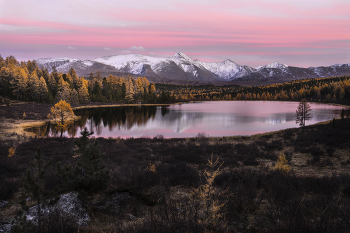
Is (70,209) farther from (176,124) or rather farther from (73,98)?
(73,98)

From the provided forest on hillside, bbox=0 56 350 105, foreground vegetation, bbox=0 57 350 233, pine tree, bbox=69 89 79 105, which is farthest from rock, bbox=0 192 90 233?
pine tree, bbox=69 89 79 105

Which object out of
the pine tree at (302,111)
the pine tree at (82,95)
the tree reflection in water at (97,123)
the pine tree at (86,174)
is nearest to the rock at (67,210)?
the pine tree at (86,174)

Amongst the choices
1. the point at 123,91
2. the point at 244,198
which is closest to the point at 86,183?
the point at 244,198

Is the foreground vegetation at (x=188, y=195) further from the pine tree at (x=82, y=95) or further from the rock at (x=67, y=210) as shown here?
the pine tree at (x=82, y=95)

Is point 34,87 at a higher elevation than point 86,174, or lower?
higher

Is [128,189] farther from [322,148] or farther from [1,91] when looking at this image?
[1,91]

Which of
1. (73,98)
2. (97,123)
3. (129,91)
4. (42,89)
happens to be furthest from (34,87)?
(97,123)

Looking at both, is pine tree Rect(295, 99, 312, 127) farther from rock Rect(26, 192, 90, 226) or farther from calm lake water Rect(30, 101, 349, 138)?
rock Rect(26, 192, 90, 226)

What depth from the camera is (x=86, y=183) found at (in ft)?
20.3

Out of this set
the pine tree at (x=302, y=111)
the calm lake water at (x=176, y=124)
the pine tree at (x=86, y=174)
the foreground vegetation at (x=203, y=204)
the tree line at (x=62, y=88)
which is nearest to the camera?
the foreground vegetation at (x=203, y=204)

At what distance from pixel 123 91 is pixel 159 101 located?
20.8 metres

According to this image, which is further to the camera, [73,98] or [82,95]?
[82,95]

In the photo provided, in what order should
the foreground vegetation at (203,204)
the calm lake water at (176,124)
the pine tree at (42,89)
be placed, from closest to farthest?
the foreground vegetation at (203,204) → the calm lake water at (176,124) → the pine tree at (42,89)

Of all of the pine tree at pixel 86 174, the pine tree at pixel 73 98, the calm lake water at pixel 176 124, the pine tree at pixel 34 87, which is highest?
the pine tree at pixel 34 87
